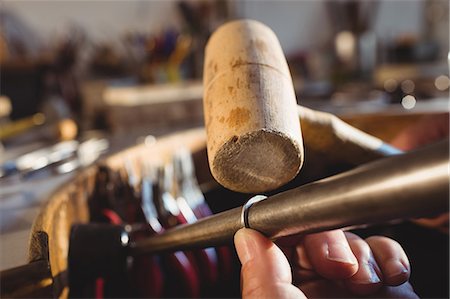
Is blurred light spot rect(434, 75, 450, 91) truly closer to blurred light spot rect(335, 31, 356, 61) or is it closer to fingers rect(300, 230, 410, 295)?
blurred light spot rect(335, 31, 356, 61)

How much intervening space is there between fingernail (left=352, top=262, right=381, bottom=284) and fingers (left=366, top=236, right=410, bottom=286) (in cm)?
1

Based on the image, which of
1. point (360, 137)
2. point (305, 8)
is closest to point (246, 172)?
point (360, 137)

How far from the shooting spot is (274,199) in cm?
33

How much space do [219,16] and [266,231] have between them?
2750 mm

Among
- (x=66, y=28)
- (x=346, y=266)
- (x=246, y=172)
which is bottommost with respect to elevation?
(x=346, y=266)

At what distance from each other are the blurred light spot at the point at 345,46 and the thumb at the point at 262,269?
8.66 feet

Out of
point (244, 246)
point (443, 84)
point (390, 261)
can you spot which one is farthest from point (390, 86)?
point (244, 246)

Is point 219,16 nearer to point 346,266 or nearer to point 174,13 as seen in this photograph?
point 174,13

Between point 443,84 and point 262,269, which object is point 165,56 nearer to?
point 443,84

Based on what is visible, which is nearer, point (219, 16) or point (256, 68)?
point (256, 68)

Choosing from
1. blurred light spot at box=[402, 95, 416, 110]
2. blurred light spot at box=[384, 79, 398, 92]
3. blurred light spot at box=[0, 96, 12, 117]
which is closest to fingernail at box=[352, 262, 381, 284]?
blurred light spot at box=[402, 95, 416, 110]

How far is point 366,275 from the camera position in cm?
41

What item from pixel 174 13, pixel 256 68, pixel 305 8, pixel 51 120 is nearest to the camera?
pixel 256 68

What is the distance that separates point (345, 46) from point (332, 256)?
2.65 metres
